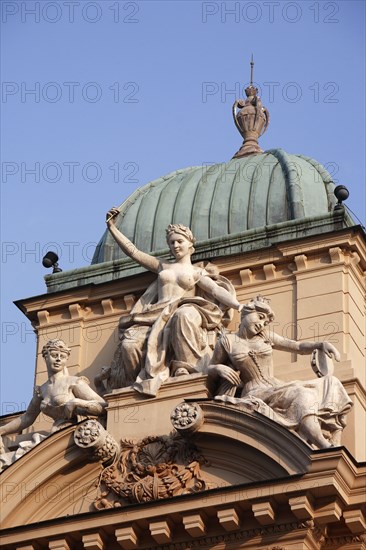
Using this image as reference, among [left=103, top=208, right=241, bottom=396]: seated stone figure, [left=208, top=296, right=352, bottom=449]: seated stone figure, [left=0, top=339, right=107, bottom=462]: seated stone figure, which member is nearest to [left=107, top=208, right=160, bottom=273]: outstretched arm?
[left=103, top=208, right=241, bottom=396]: seated stone figure

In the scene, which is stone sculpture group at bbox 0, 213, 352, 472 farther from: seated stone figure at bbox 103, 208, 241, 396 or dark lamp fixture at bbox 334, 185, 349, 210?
dark lamp fixture at bbox 334, 185, 349, 210

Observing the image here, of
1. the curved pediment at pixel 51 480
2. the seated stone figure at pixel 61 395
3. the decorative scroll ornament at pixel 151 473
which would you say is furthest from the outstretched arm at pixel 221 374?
the curved pediment at pixel 51 480

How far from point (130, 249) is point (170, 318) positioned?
1.58 metres

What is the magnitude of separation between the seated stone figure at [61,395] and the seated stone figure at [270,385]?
73.3 inches

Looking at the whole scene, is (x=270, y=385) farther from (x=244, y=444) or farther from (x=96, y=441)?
(x=96, y=441)

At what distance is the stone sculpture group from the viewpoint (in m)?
24.3

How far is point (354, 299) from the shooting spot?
26516mm

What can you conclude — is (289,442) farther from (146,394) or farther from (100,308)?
(100,308)

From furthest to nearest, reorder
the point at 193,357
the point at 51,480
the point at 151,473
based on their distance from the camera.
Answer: the point at 193,357 < the point at 51,480 < the point at 151,473

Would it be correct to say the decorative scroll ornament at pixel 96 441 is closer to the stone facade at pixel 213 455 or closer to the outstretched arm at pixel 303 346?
the stone facade at pixel 213 455

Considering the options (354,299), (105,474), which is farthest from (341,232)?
(105,474)

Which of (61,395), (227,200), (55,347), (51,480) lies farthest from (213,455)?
(227,200)

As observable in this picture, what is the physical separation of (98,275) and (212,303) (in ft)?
9.28

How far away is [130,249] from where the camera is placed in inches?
1073
